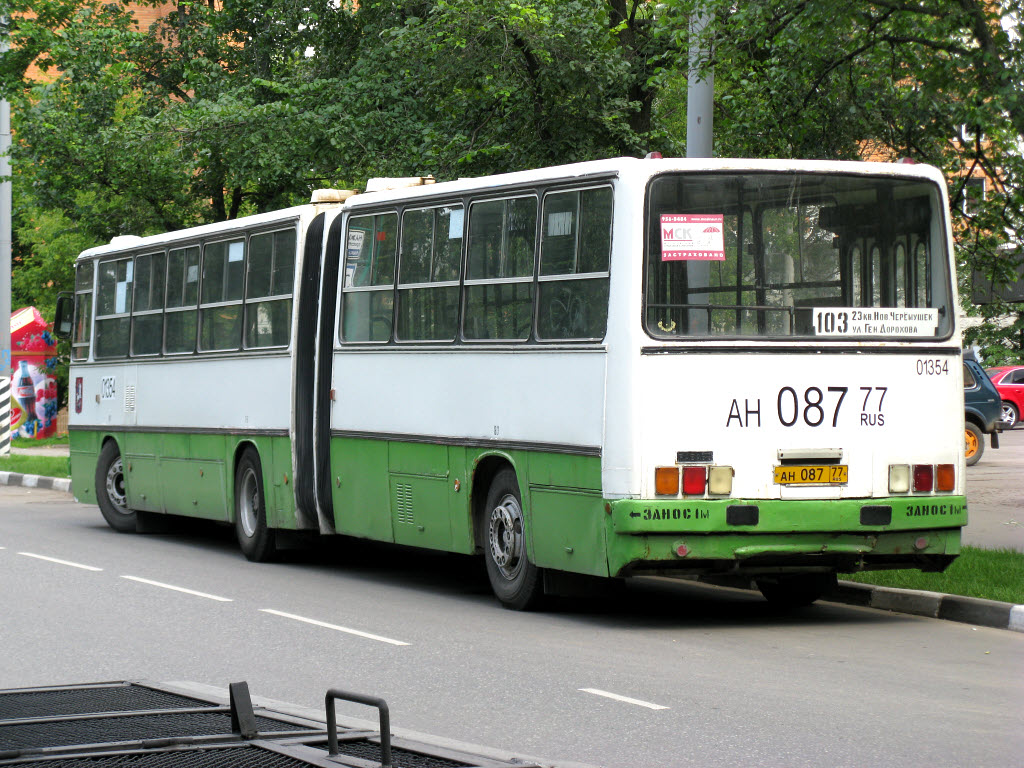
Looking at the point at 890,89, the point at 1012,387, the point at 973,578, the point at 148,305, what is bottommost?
the point at 973,578

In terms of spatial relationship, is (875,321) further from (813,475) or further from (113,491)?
(113,491)

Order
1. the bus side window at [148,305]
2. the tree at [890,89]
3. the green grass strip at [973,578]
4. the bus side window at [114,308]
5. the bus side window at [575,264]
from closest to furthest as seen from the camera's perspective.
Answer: the bus side window at [575,264], the green grass strip at [973,578], the tree at [890,89], the bus side window at [148,305], the bus side window at [114,308]

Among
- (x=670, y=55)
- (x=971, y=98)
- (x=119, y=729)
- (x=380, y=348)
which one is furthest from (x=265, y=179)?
(x=119, y=729)

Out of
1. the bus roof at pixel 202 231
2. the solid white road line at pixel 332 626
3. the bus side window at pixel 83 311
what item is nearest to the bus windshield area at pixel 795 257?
the solid white road line at pixel 332 626

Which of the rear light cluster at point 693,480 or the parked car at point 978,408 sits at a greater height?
the parked car at point 978,408

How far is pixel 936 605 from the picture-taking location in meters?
11.3

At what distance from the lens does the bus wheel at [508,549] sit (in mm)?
11531

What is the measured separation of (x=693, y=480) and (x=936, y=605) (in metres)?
2.04

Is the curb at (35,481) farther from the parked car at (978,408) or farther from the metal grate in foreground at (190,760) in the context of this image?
the metal grate in foreground at (190,760)

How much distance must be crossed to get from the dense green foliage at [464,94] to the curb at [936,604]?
3864 millimetres

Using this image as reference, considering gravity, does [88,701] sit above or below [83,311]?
below

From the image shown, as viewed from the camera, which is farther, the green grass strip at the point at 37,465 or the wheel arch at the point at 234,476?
the green grass strip at the point at 37,465

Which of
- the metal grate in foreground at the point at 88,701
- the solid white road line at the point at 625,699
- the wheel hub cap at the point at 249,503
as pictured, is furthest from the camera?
the wheel hub cap at the point at 249,503

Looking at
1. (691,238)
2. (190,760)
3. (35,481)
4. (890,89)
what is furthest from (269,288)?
(35,481)
